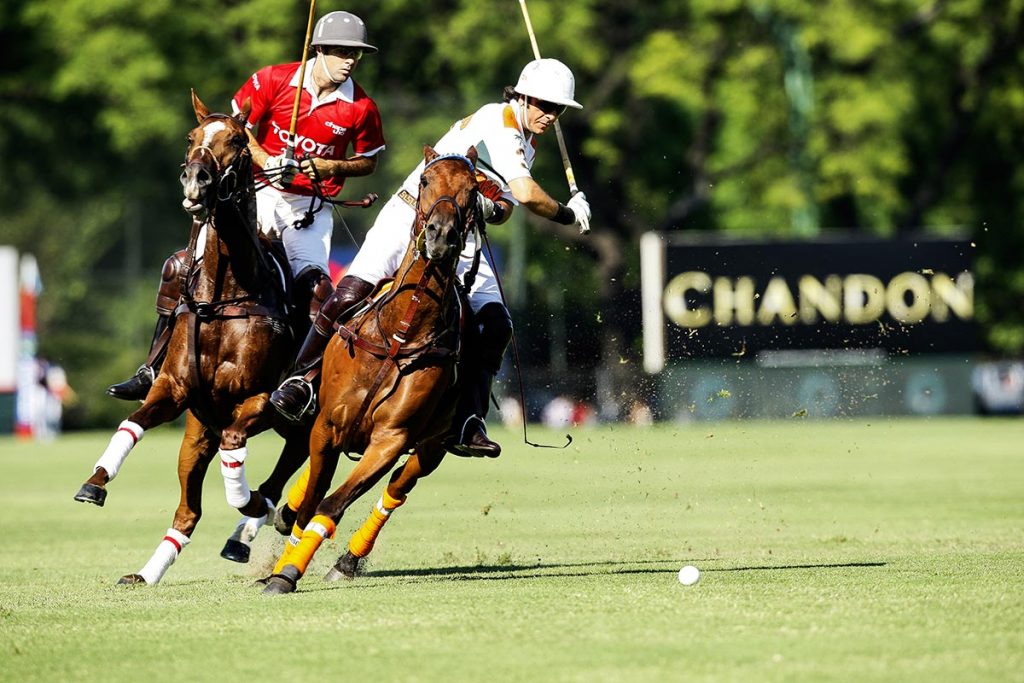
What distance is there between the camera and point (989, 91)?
142 ft

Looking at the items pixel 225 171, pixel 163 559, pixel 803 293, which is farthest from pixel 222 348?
pixel 803 293

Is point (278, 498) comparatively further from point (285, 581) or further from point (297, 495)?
point (285, 581)

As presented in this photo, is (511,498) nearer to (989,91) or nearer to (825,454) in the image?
(825,454)

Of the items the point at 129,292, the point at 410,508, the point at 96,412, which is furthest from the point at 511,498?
the point at 129,292

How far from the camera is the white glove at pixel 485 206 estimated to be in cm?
896

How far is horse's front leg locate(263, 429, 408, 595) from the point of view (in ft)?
30.0

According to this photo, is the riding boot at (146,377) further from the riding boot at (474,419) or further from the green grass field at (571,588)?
the riding boot at (474,419)

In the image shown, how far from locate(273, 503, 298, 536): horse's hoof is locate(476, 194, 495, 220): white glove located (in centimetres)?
291

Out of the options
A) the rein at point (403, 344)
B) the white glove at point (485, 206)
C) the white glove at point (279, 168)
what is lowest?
the rein at point (403, 344)

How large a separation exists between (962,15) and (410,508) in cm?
2809

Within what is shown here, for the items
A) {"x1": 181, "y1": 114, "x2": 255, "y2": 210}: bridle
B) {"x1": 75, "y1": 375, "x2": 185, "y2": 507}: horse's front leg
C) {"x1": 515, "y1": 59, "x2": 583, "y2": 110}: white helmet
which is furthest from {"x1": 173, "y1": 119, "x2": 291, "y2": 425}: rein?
{"x1": 515, "y1": 59, "x2": 583, "y2": 110}: white helmet

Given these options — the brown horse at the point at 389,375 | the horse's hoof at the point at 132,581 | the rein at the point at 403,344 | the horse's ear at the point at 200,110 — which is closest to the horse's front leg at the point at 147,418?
the horse's hoof at the point at 132,581

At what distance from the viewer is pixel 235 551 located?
1106 centimetres

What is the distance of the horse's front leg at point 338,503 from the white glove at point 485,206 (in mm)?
1289
